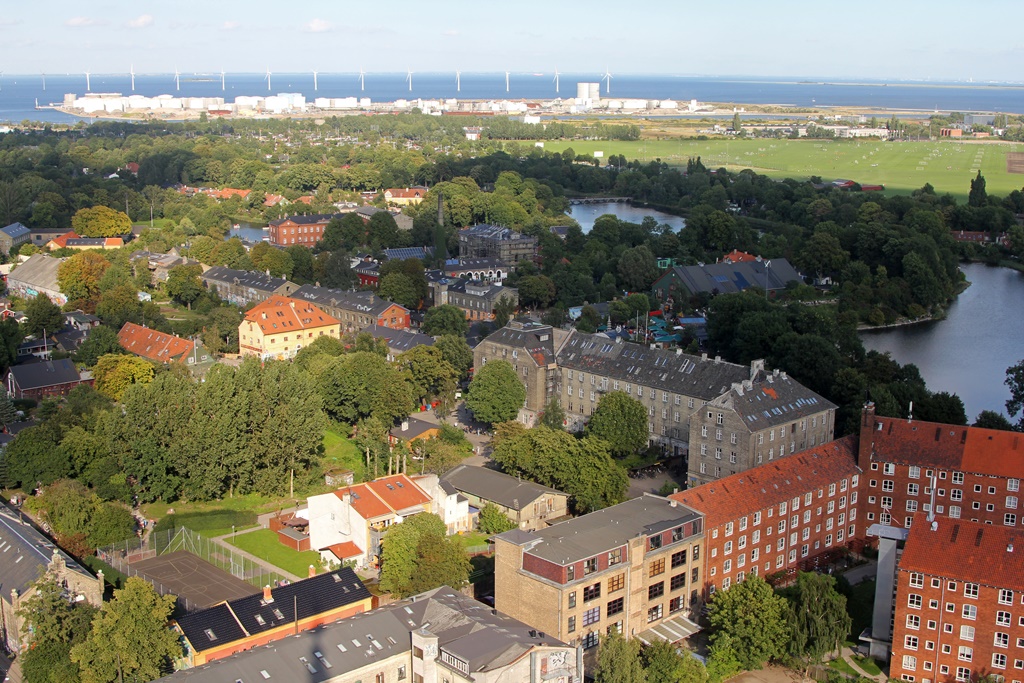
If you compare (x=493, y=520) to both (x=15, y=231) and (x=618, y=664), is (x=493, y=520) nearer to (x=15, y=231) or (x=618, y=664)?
(x=618, y=664)

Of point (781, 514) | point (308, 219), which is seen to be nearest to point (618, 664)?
point (781, 514)

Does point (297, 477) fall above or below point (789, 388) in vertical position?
below

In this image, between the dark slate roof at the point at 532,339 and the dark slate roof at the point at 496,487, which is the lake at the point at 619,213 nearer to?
the dark slate roof at the point at 532,339

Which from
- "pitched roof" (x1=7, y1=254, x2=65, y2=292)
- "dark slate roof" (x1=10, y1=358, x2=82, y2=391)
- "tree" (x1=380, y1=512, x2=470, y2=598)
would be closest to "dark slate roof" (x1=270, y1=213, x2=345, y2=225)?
"pitched roof" (x1=7, y1=254, x2=65, y2=292)

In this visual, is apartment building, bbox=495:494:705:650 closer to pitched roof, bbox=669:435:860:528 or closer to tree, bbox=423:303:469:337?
pitched roof, bbox=669:435:860:528

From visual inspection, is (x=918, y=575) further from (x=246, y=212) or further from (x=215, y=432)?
(x=246, y=212)

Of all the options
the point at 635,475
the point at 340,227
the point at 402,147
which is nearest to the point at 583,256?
the point at 340,227

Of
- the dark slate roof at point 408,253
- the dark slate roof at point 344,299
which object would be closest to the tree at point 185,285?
the dark slate roof at point 344,299

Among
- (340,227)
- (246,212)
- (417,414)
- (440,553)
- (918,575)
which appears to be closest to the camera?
(918,575)
